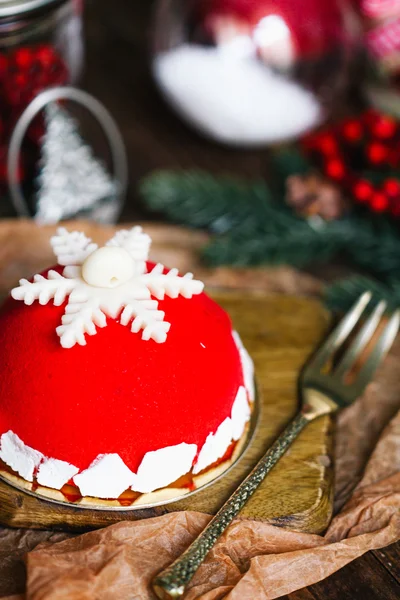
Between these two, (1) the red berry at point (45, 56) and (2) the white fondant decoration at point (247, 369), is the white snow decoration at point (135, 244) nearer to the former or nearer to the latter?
(2) the white fondant decoration at point (247, 369)

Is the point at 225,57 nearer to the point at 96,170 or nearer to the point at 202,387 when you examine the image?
the point at 96,170

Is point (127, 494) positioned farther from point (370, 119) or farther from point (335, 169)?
point (370, 119)

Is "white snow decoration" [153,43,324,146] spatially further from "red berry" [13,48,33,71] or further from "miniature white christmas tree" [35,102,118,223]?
"red berry" [13,48,33,71]

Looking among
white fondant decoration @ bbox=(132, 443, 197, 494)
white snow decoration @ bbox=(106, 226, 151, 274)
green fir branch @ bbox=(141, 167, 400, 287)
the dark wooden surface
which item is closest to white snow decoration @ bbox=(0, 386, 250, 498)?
white fondant decoration @ bbox=(132, 443, 197, 494)

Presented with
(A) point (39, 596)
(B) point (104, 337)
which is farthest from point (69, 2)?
(A) point (39, 596)

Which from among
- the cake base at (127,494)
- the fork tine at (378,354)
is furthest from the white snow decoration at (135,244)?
the fork tine at (378,354)
